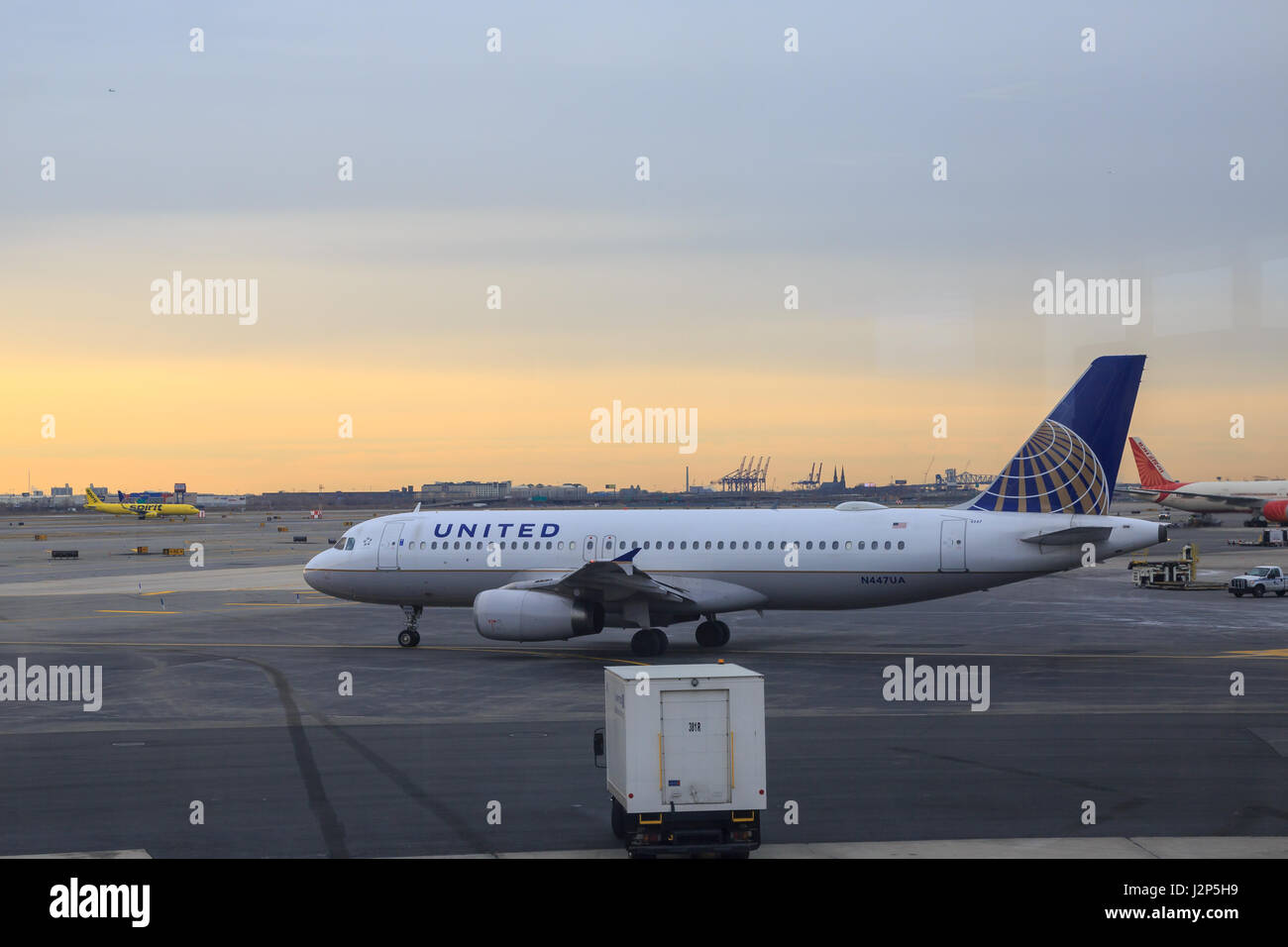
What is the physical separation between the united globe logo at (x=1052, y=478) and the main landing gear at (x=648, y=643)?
1004 cm

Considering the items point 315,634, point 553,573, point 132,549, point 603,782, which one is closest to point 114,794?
point 603,782

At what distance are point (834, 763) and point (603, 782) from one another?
3.97m

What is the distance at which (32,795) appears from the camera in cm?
1873

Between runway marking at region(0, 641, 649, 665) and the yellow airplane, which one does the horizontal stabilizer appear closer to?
runway marking at region(0, 641, 649, 665)

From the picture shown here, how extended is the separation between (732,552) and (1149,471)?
355 feet

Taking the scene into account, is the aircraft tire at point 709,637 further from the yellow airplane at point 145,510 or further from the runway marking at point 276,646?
the yellow airplane at point 145,510

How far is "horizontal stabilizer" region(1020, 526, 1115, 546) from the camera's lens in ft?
109

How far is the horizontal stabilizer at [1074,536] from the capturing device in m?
33.2

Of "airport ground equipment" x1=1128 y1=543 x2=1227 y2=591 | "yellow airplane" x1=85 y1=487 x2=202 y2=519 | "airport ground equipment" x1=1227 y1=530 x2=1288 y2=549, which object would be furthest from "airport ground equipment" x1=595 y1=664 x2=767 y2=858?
"yellow airplane" x1=85 y1=487 x2=202 y2=519

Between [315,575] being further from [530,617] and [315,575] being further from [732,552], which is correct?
[732,552]

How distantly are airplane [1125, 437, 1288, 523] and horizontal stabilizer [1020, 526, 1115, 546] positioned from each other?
91395mm

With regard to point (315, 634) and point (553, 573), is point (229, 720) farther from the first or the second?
point (315, 634)

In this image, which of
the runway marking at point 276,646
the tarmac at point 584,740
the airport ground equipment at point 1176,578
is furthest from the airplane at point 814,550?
the airport ground equipment at point 1176,578
